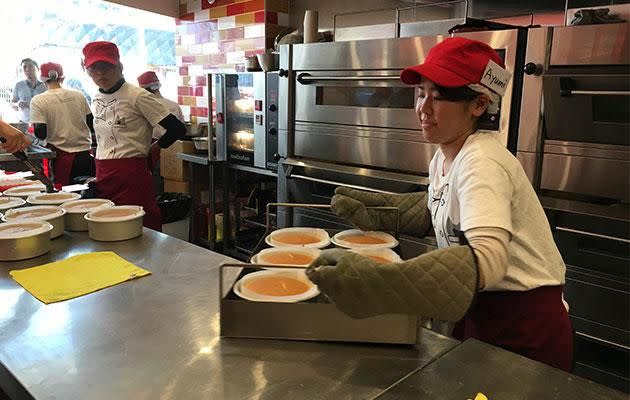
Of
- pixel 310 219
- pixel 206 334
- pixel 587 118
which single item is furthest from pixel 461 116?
pixel 310 219

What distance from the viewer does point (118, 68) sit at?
117 inches

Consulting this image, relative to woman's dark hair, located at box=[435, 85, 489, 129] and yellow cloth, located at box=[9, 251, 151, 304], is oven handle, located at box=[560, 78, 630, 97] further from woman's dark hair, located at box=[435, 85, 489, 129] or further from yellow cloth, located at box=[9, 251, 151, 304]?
yellow cloth, located at box=[9, 251, 151, 304]

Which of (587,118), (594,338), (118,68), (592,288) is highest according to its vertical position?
(118,68)

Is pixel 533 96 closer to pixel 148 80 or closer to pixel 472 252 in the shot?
pixel 472 252

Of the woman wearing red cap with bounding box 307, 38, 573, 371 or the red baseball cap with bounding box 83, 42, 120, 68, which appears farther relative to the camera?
the red baseball cap with bounding box 83, 42, 120, 68

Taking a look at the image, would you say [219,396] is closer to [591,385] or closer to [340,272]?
[340,272]

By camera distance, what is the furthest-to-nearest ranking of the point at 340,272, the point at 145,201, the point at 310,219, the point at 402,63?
the point at 310,219, the point at 145,201, the point at 402,63, the point at 340,272

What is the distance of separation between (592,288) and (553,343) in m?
1.19

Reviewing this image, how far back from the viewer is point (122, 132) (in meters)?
2.99

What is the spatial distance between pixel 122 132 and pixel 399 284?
2533 mm

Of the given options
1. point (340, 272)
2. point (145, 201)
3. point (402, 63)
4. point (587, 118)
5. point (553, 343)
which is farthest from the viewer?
point (145, 201)

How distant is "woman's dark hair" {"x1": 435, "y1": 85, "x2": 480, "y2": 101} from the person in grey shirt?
5.64 metres

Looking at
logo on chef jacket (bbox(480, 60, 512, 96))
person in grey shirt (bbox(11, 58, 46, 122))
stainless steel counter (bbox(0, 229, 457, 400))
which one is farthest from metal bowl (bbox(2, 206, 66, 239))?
person in grey shirt (bbox(11, 58, 46, 122))

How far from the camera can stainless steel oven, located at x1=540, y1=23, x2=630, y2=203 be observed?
2.10m
